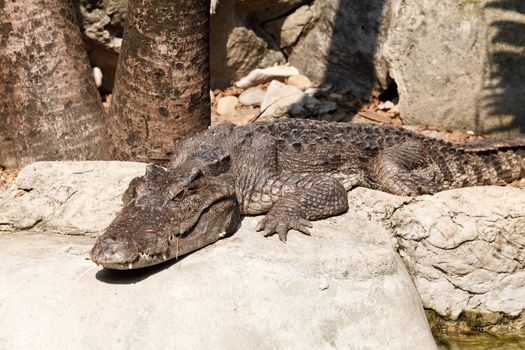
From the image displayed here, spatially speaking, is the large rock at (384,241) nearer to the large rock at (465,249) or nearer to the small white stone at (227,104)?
the large rock at (465,249)

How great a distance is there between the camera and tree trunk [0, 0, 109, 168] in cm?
570

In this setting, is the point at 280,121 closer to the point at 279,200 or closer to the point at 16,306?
the point at 279,200

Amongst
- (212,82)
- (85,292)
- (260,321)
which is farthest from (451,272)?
(212,82)

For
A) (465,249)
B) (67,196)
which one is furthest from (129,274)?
(465,249)

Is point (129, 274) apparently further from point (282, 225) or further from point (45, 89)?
point (45, 89)

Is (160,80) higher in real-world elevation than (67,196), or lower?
higher

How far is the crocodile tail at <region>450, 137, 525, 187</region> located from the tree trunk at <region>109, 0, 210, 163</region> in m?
2.02

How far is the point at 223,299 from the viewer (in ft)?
12.5

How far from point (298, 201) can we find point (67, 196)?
1.50 meters

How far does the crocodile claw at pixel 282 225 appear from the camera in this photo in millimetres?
4367

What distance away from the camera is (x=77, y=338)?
11.9 ft

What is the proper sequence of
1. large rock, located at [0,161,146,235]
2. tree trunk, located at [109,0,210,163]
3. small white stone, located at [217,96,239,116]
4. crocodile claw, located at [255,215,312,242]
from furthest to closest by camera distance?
small white stone, located at [217,96,239,116] → tree trunk, located at [109,0,210,163] → large rock, located at [0,161,146,235] → crocodile claw, located at [255,215,312,242]

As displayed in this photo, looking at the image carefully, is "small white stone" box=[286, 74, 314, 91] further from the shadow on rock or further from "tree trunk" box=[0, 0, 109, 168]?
the shadow on rock

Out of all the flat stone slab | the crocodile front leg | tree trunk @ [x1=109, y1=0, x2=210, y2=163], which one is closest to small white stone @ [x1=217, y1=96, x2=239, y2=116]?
tree trunk @ [x1=109, y1=0, x2=210, y2=163]
